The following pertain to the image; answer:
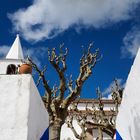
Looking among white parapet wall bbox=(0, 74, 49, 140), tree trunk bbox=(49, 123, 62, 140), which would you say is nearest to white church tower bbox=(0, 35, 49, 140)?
white parapet wall bbox=(0, 74, 49, 140)

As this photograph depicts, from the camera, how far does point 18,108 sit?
841 centimetres

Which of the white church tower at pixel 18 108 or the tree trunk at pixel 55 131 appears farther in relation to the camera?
the tree trunk at pixel 55 131

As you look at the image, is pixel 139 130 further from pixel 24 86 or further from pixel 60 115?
pixel 60 115

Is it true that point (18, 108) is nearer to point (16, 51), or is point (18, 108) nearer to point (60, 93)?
point (60, 93)

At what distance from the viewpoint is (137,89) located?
8.47 m

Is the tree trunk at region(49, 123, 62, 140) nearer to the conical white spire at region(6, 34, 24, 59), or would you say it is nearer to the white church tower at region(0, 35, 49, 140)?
the white church tower at region(0, 35, 49, 140)

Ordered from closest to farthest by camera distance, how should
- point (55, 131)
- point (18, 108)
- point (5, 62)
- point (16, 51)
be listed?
point (18, 108), point (55, 131), point (5, 62), point (16, 51)

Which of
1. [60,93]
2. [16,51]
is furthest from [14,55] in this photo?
[60,93]

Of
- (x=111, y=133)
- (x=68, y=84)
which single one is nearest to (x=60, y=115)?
(x=68, y=84)

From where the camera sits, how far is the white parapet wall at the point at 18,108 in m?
8.20

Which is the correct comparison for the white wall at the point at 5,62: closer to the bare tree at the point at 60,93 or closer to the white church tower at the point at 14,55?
the white church tower at the point at 14,55

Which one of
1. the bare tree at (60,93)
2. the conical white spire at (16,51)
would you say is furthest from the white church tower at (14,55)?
the bare tree at (60,93)

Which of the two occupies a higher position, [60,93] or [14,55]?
[14,55]

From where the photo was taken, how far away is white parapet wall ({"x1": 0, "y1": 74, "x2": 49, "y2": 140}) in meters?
8.20
